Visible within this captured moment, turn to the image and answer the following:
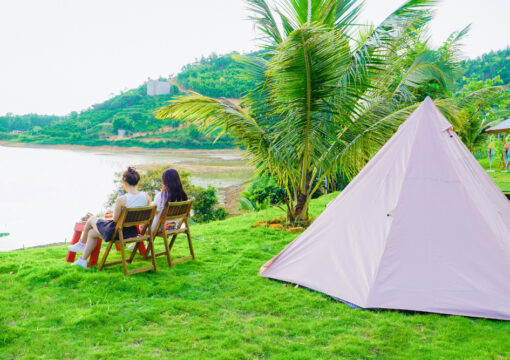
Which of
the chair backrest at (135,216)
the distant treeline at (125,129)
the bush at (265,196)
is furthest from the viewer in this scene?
the distant treeline at (125,129)

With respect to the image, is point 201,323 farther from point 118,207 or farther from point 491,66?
point 491,66

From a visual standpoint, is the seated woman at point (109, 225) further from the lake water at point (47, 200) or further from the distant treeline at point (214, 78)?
the distant treeline at point (214, 78)

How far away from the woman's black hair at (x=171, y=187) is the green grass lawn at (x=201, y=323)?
96 cm

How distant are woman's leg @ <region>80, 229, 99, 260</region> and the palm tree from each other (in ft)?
7.92

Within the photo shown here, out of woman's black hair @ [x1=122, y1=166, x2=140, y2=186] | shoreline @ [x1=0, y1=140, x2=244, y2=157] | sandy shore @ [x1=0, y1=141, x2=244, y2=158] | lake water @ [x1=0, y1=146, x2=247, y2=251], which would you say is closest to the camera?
woman's black hair @ [x1=122, y1=166, x2=140, y2=186]

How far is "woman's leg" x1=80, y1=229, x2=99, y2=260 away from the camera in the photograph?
462cm

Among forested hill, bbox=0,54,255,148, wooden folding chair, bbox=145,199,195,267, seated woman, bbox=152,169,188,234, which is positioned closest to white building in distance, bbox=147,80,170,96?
forested hill, bbox=0,54,255,148

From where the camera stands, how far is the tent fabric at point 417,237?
3.69 m

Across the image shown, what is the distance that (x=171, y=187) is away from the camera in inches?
200

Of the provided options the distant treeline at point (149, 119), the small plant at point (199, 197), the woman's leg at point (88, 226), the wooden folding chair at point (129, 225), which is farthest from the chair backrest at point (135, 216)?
the distant treeline at point (149, 119)

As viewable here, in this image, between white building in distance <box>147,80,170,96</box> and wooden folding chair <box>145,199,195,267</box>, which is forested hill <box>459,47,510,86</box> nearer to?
white building in distance <box>147,80,170,96</box>

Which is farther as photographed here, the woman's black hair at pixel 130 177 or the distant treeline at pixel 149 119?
the distant treeline at pixel 149 119

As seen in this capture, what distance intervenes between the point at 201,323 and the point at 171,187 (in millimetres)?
2112

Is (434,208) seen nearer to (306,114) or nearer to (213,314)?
(213,314)
